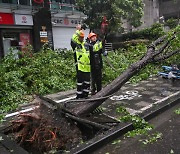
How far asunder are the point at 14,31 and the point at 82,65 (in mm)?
11253

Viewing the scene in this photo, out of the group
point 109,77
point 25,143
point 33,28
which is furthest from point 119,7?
point 25,143

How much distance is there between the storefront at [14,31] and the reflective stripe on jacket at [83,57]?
910 cm

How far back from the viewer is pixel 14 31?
15.6m

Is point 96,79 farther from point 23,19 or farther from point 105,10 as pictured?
point 23,19

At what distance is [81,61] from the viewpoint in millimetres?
5906

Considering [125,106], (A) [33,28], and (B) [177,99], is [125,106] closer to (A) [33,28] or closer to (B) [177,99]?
(B) [177,99]

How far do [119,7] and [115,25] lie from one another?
4.65ft

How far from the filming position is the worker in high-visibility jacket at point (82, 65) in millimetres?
5898

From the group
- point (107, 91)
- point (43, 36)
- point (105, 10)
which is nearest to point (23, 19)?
point (43, 36)

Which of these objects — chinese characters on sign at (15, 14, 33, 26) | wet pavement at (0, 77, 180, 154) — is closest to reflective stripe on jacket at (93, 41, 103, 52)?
wet pavement at (0, 77, 180, 154)

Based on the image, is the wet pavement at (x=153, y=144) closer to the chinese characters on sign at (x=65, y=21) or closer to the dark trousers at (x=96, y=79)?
the dark trousers at (x=96, y=79)

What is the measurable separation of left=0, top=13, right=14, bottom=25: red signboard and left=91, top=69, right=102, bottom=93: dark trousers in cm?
1037

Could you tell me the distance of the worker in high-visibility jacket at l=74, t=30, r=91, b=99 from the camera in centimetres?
590

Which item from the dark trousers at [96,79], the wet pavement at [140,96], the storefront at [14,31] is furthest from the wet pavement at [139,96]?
the storefront at [14,31]
